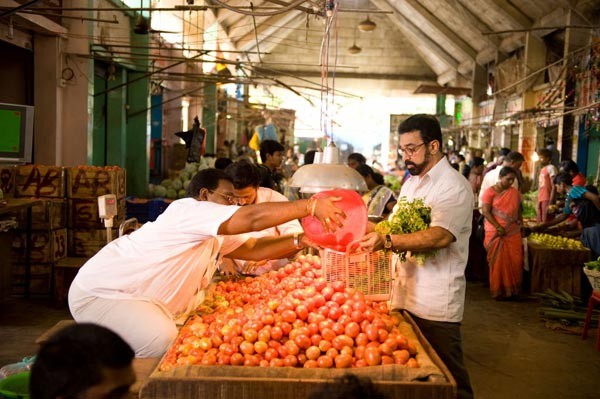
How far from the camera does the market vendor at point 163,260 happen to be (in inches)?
127

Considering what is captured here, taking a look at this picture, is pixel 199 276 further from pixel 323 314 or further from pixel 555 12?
pixel 555 12

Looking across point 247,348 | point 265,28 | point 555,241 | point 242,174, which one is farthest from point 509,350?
point 265,28

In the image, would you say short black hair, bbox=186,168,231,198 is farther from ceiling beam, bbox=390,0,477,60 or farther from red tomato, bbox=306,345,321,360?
ceiling beam, bbox=390,0,477,60

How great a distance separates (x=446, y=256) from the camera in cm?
358

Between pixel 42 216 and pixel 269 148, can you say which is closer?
pixel 42 216

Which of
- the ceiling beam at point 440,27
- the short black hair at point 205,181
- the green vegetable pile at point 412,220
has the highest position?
the ceiling beam at point 440,27

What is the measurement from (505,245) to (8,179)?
6.85 metres

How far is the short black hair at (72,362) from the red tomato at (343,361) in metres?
1.43

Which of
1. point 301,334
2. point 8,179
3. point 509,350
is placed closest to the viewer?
point 301,334

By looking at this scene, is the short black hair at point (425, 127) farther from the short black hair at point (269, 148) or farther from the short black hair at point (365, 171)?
the short black hair at point (269, 148)

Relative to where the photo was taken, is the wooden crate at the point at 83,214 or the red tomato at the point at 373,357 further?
the wooden crate at the point at 83,214

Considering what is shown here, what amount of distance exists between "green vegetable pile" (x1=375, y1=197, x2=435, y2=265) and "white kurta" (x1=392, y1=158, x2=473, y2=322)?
5 centimetres

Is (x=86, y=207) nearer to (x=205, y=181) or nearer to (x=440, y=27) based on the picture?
(x=205, y=181)

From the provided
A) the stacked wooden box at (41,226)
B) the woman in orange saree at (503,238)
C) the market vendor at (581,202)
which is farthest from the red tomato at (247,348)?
the market vendor at (581,202)
